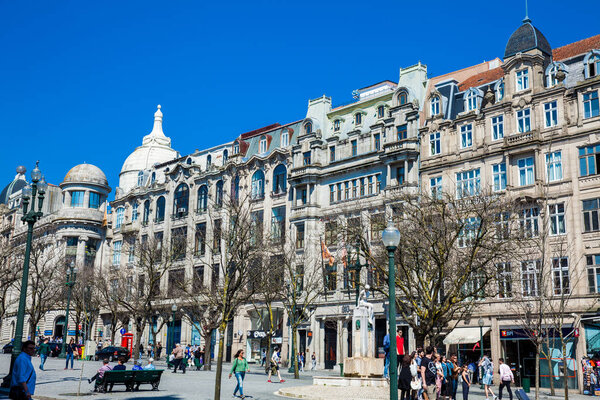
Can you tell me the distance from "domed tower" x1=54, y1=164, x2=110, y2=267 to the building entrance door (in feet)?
122

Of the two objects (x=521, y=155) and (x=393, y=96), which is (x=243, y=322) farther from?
(x=521, y=155)

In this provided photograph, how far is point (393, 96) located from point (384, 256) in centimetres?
1912

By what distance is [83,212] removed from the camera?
267ft

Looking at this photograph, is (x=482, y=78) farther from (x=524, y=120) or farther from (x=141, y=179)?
(x=141, y=179)

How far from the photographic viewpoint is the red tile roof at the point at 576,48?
143 ft

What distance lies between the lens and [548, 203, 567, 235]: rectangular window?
1555 inches

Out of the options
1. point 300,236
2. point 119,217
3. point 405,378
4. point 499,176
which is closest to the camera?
point 405,378

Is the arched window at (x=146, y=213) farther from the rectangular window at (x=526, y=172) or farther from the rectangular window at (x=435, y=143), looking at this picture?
the rectangular window at (x=526, y=172)

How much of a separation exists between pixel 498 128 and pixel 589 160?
21.7 ft

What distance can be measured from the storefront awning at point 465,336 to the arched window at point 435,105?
15744mm

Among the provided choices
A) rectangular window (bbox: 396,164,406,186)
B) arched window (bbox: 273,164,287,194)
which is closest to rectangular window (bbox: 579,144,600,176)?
rectangular window (bbox: 396,164,406,186)

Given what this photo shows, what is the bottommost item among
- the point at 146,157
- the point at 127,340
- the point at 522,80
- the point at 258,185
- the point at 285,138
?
the point at 127,340

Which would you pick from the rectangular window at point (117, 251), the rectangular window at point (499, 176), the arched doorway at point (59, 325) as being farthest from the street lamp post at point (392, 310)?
the arched doorway at point (59, 325)

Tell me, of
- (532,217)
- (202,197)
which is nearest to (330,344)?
(532,217)
